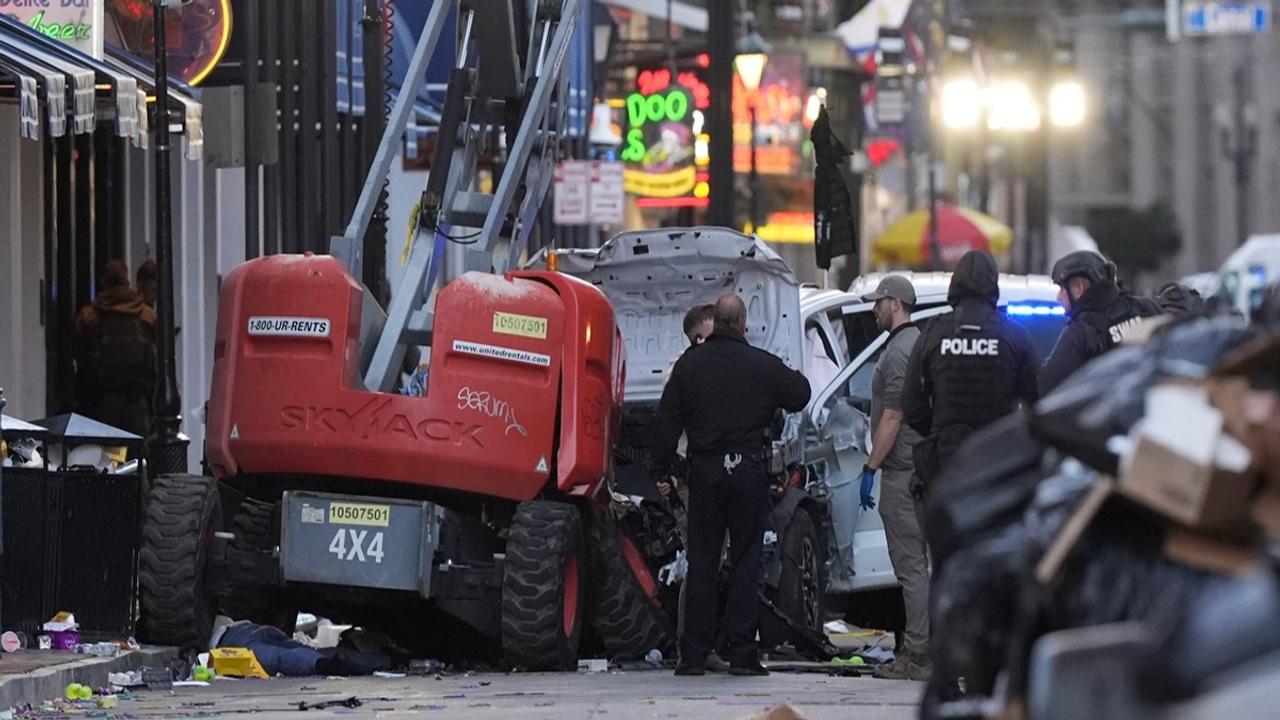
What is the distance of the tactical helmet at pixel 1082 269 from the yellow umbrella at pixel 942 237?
130 ft

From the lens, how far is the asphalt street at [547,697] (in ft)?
37.2

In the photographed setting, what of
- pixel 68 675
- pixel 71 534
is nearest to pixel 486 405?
pixel 71 534

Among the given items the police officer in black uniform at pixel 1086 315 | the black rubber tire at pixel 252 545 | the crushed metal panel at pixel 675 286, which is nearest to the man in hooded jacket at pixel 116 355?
the crushed metal panel at pixel 675 286

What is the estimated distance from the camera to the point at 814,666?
14227 mm

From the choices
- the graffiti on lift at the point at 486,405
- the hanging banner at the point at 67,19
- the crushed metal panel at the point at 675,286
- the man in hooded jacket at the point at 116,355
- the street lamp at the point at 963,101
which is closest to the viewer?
the graffiti on lift at the point at 486,405

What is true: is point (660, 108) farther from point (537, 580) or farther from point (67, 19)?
point (537, 580)

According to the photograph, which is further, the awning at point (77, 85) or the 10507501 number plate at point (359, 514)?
the awning at point (77, 85)

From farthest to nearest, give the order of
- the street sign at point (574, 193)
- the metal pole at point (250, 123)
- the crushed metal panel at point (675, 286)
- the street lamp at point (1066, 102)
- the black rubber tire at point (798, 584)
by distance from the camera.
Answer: the street lamp at point (1066, 102), the street sign at point (574, 193), the metal pole at point (250, 123), the crushed metal panel at point (675, 286), the black rubber tire at point (798, 584)

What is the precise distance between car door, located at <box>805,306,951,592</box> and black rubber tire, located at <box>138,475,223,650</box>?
11.3ft

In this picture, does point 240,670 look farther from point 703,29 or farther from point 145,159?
point 703,29

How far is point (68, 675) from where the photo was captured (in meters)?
12.0

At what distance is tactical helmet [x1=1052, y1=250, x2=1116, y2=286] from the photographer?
12875mm

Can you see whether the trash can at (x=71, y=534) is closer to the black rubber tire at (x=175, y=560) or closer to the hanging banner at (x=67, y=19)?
the black rubber tire at (x=175, y=560)

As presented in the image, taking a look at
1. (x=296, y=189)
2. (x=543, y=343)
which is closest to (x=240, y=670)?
(x=543, y=343)
